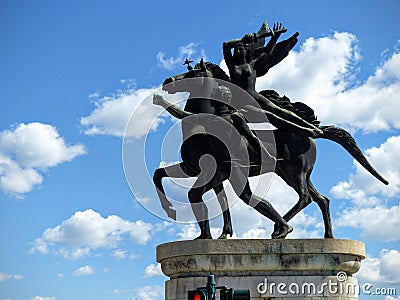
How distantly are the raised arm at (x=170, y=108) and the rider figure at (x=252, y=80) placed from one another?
1299mm

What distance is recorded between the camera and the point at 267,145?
13273 mm

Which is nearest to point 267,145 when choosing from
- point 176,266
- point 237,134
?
point 237,134

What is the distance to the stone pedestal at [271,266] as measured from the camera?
39.2ft

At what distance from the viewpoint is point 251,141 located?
12945 mm

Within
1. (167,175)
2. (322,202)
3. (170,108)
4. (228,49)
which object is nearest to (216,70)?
(228,49)

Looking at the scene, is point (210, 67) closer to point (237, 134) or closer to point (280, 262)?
point (237, 134)

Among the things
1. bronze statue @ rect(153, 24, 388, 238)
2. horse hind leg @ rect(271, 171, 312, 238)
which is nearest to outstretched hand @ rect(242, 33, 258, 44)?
bronze statue @ rect(153, 24, 388, 238)

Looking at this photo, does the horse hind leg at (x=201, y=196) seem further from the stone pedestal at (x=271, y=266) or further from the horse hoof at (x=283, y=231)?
the horse hoof at (x=283, y=231)

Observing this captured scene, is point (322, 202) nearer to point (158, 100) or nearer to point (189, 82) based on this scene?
point (189, 82)

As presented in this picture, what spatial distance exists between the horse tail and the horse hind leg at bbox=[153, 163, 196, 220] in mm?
2892

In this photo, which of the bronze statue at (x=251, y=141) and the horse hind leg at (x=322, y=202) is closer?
the bronze statue at (x=251, y=141)

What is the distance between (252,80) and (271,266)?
12.2 ft

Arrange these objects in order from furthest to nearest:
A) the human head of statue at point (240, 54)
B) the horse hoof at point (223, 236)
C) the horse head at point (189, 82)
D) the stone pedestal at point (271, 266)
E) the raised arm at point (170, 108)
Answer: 1. the human head of statue at point (240, 54)
2. the horse head at point (189, 82)
3. the raised arm at point (170, 108)
4. the horse hoof at point (223, 236)
5. the stone pedestal at point (271, 266)

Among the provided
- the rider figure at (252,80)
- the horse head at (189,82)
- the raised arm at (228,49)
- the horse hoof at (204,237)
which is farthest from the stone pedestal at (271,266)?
the raised arm at (228,49)
